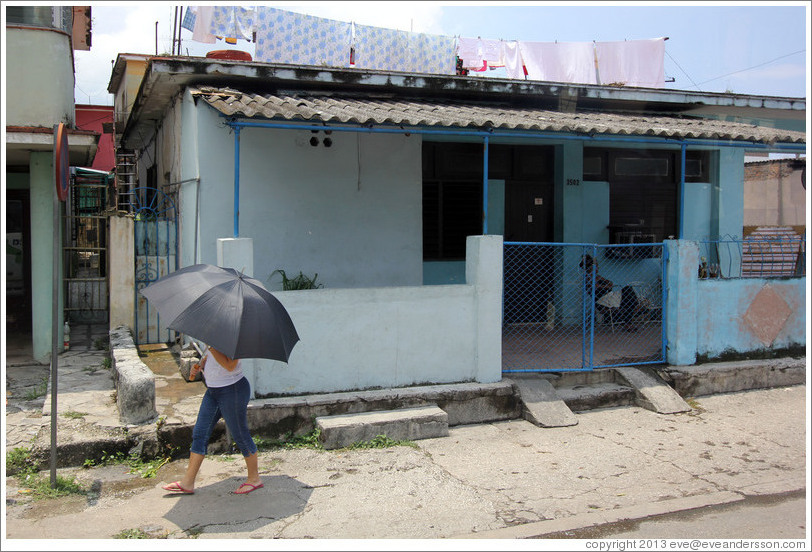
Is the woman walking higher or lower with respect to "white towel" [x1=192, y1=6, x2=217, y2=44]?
lower

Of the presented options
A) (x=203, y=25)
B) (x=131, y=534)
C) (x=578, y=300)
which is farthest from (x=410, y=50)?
(x=131, y=534)

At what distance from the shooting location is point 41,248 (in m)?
8.66

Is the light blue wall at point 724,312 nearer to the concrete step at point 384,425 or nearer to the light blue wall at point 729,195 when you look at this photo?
the light blue wall at point 729,195

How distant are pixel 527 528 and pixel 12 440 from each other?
4.56 m

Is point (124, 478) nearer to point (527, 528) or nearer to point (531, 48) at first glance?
point (527, 528)

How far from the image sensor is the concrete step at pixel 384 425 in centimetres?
616

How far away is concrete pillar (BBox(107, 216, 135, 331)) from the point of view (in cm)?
901

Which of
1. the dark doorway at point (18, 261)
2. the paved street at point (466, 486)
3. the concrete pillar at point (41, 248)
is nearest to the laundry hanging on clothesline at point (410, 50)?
the concrete pillar at point (41, 248)

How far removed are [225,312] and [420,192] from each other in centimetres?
471

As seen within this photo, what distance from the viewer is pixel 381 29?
11.1 m

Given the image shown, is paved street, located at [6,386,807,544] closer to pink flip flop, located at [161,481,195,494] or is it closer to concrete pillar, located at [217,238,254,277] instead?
pink flip flop, located at [161,481,195,494]

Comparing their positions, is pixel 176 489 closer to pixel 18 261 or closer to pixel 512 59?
pixel 18 261

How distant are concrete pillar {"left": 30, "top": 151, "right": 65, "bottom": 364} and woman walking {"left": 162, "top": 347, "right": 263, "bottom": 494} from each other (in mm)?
4699

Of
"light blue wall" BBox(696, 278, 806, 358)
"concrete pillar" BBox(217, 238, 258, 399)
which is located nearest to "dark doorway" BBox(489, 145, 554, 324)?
"light blue wall" BBox(696, 278, 806, 358)
